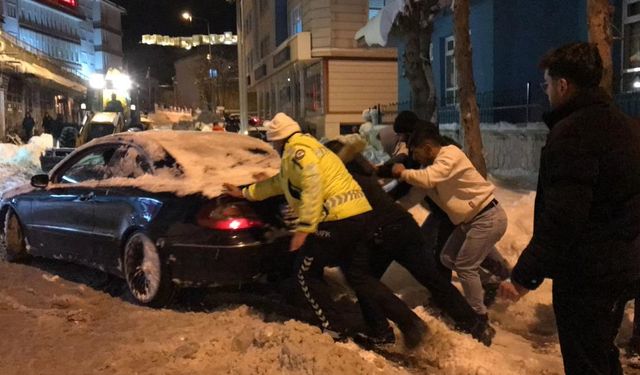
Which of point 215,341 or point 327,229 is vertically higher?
point 327,229

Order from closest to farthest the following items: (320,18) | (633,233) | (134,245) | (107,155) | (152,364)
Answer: (633,233) → (152,364) → (134,245) → (107,155) → (320,18)

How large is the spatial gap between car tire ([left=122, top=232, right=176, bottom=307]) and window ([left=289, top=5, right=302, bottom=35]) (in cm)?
2620

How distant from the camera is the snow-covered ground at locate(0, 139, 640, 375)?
152 inches

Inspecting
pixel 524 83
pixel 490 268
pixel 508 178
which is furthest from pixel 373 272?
pixel 524 83

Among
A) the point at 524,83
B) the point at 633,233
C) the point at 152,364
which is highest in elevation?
the point at 524,83

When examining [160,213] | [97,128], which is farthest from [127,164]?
[97,128]

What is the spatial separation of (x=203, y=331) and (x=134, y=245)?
1.23m

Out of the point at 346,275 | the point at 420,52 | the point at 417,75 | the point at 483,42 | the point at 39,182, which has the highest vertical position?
the point at 483,42

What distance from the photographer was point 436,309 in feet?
16.8

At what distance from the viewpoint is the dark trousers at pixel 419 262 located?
14.7ft

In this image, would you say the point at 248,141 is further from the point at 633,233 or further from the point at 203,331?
the point at 633,233

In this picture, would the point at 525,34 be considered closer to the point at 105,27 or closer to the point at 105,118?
the point at 105,118

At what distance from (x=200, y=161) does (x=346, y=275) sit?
1.87m

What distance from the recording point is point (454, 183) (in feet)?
15.5
